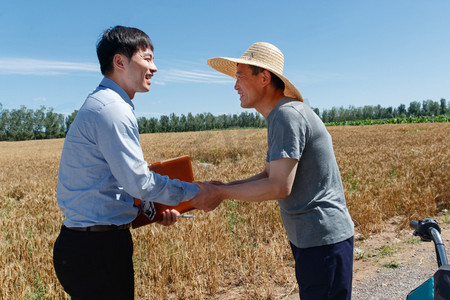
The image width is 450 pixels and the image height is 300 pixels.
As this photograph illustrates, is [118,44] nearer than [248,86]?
Yes

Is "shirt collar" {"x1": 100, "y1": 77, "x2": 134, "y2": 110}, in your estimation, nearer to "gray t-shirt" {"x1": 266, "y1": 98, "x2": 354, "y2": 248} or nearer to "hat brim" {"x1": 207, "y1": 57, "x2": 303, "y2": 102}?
"hat brim" {"x1": 207, "y1": 57, "x2": 303, "y2": 102}

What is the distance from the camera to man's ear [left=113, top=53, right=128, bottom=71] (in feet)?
6.56

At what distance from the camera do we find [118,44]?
6.47 ft

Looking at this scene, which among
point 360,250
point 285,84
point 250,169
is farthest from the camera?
point 250,169

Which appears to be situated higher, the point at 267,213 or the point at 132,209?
the point at 132,209

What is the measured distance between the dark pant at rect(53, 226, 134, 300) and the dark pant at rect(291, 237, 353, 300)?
1079 millimetres

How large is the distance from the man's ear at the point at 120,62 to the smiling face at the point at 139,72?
0.01 m

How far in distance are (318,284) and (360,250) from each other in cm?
321

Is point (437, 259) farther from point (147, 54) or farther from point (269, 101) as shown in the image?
point (147, 54)

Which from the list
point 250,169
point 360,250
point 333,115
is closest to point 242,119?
point 333,115

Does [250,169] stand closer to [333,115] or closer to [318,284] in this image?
[318,284]

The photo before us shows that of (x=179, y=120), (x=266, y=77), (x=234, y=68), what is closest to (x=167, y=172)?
(x=266, y=77)

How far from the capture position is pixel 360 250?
475 centimetres

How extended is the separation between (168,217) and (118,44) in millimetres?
1196
